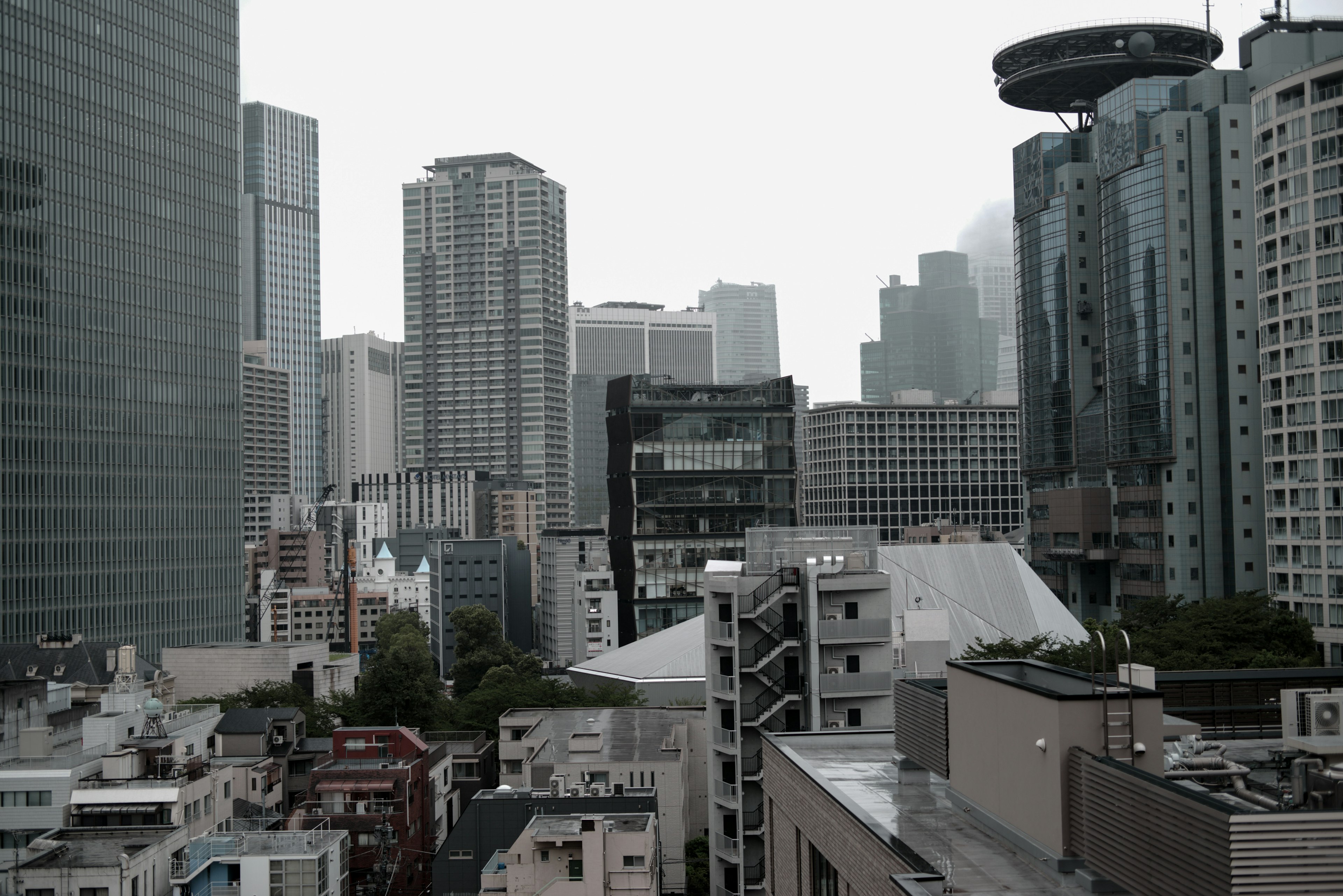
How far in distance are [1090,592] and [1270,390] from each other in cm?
5049

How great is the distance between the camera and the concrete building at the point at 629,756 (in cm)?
6988

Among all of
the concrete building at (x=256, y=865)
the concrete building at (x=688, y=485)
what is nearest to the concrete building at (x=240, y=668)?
the concrete building at (x=688, y=485)

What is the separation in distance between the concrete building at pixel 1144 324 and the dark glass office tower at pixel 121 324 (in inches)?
4844

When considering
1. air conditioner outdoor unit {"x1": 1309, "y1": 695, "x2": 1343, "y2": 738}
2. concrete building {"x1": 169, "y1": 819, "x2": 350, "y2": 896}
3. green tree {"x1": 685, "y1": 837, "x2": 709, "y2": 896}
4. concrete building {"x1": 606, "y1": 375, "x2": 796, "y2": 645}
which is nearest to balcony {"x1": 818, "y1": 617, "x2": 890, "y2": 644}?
green tree {"x1": 685, "y1": 837, "x2": 709, "y2": 896}

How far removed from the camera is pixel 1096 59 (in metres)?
156

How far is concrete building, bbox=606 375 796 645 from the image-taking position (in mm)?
127312

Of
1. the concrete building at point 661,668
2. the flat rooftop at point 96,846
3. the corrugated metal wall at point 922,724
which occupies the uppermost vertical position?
the corrugated metal wall at point 922,724

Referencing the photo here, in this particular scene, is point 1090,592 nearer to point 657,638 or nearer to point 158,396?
point 657,638

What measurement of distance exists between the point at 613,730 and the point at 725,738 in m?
23.8

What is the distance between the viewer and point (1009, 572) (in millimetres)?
95938

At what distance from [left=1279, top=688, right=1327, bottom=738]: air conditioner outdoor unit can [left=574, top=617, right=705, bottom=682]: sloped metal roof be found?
7580 cm

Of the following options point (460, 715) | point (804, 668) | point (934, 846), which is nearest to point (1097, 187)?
point (460, 715)

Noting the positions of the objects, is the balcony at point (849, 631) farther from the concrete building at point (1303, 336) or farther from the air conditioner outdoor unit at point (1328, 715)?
the concrete building at point (1303, 336)

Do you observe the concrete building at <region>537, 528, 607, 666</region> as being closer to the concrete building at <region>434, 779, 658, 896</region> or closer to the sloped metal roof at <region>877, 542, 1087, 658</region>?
the sloped metal roof at <region>877, 542, 1087, 658</region>
